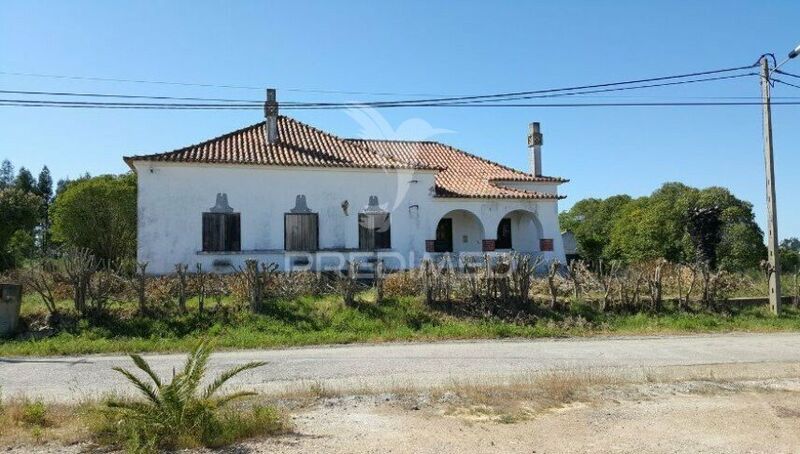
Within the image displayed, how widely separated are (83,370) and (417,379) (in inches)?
225

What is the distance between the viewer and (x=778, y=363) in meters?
10.6

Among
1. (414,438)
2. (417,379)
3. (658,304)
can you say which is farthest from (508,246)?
(414,438)

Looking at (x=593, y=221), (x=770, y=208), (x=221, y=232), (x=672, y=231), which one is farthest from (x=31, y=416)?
(x=593, y=221)

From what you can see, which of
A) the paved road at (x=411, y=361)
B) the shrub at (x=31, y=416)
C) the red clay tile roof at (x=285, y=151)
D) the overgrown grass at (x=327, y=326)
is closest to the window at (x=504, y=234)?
the red clay tile roof at (x=285, y=151)

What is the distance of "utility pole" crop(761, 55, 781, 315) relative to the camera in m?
16.8

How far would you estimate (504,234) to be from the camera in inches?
986

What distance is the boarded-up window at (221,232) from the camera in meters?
19.8

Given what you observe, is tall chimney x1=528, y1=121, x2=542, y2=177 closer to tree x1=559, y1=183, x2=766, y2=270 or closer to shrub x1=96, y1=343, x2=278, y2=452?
tree x1=559, y1=183, x2=766, y2=270

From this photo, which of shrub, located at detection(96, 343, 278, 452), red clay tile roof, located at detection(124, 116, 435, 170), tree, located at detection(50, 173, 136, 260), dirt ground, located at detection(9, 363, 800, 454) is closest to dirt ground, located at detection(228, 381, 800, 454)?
dirt ground, located at detection(9, 363, 800, 454)

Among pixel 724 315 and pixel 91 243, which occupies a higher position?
pixel 91 243

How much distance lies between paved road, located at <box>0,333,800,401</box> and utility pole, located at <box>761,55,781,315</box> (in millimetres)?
2986

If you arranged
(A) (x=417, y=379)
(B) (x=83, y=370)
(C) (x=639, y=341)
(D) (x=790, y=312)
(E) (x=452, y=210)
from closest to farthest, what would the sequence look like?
(A) (x=417, y=379) → (B) (x=83, y=370) → (C) (x=639, y=341) → (D) (x=790, y=312) → (E) (x=452, y=210)

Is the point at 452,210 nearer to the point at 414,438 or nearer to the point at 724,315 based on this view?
the point at 724,315

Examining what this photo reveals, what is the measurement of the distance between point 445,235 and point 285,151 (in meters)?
7.26
